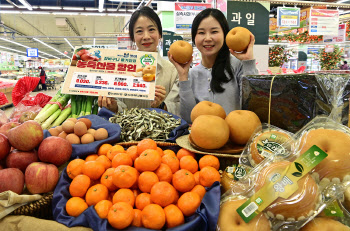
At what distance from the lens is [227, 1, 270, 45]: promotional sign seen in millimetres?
3643

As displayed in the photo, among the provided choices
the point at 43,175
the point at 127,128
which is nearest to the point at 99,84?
the point at 127,128

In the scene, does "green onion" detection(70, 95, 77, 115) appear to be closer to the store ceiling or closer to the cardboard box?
the cardboard box

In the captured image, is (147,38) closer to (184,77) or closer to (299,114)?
(184,77)

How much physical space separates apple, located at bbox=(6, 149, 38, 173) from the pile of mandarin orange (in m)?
0.21

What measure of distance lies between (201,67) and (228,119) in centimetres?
117

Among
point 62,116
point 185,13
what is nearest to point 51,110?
point 62,116

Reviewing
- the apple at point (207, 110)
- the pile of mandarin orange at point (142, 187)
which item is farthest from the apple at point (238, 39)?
the pile of mandarin orange at point (142, 187)

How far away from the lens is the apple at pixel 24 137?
1.18m

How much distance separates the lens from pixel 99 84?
1.93m

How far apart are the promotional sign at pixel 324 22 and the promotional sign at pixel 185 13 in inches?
113

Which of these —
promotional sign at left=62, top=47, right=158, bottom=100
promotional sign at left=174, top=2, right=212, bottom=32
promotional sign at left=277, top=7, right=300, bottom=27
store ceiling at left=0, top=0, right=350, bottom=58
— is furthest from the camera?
store ceiling at left=0, top=0, right=350, bottom=58

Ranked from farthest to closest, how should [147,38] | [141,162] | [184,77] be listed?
[147,38]
[184,77]
[141,162]

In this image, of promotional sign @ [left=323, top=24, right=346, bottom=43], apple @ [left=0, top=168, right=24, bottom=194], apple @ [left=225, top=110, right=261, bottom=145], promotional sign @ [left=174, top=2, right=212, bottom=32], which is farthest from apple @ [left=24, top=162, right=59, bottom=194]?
promotional sign @ [left=323, top=24, right=346, bottom=43]

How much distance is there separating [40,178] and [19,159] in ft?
0.57
